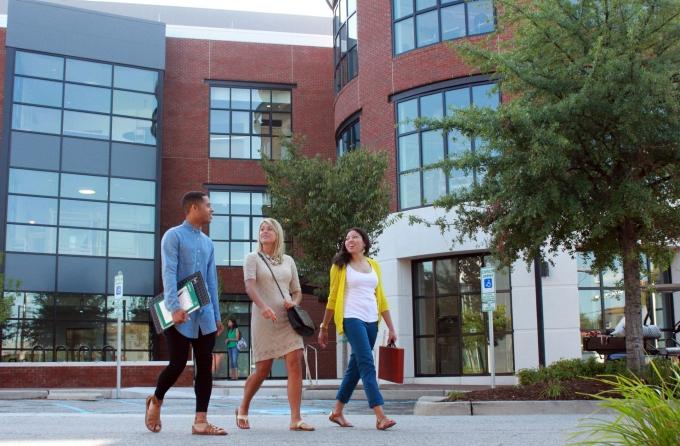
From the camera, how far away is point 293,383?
7.10m

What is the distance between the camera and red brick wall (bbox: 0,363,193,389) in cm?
2311

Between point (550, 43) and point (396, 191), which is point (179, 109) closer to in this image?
point (396, 191)

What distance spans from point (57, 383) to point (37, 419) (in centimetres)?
1544

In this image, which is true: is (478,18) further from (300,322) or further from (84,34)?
(300,322)

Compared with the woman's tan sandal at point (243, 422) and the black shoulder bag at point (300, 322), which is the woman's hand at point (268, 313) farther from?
the woman's tan sandal at point (243, 422)

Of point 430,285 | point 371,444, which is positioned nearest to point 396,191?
point 430,285

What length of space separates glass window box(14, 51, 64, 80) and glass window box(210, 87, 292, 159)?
5.20m

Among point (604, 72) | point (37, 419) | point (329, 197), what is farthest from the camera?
point (329, 197)

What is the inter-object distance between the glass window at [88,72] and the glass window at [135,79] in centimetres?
29

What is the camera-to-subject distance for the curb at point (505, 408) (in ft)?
35.0

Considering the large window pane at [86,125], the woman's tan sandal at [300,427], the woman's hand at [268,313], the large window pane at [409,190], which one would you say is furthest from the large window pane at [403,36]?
the woman's tan sandal at [300,427]

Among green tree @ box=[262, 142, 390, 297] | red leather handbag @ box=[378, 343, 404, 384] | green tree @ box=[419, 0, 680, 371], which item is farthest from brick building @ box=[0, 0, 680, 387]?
red leather handbag @ box=[378, 343, 404, 384]

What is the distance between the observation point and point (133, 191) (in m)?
29.4

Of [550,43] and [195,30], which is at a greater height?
[195,30]
